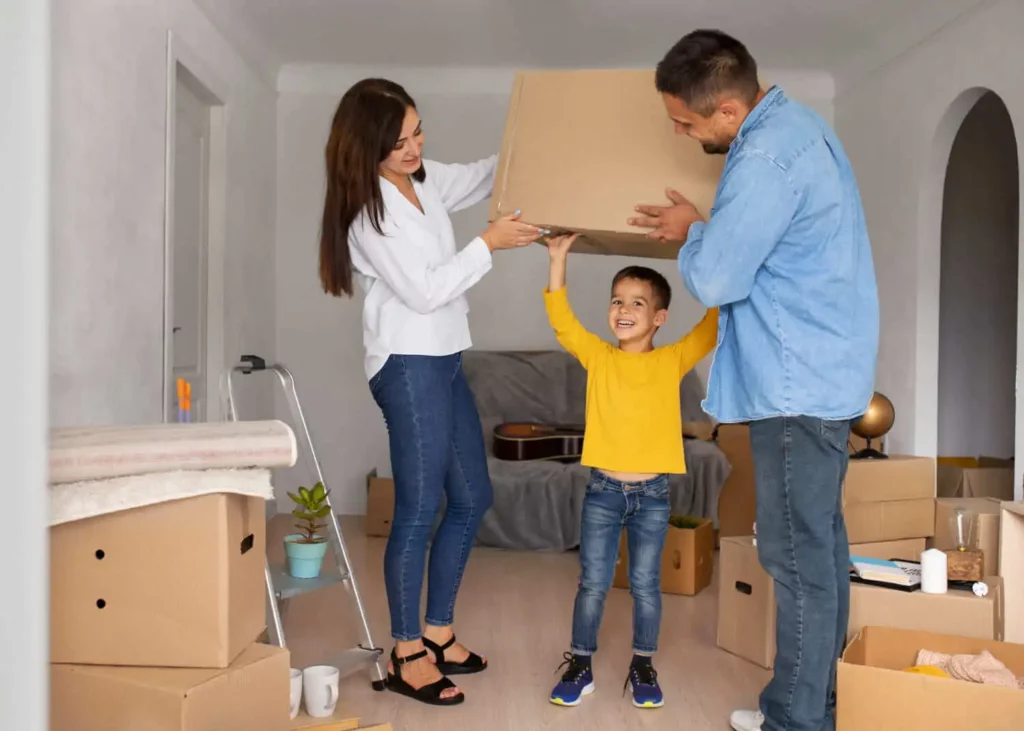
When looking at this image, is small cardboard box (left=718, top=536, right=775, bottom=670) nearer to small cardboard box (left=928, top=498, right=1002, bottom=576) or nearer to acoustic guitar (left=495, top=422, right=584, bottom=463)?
small cardboard box (left=928, top=498, right=1002, bottom=576)

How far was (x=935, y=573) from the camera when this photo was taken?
A: 2.51 metres

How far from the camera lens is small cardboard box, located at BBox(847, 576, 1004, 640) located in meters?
2.46

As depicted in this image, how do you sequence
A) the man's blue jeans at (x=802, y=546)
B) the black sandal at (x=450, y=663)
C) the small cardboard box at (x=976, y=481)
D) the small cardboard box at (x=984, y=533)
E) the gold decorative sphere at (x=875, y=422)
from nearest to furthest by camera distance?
the man's blue jeans at (x=802, y=546), the black sandal at (x=450, y=663), the small cardboard box at (x=984, y=533), the gold decorative sphere at (x=875, y=422), the small cardboard box at (x=976, y=481)

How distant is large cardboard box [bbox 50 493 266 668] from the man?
1019mm

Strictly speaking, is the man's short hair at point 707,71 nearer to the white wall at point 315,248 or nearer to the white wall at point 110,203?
the white wall at point 110,203

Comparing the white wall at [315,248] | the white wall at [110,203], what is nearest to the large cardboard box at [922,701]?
the white wall at [110,203]

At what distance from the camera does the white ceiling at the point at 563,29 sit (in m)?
4.28

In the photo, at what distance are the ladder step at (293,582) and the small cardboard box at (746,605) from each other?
1.09 metres

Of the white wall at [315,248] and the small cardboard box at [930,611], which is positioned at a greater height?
the white wall at [315,248]

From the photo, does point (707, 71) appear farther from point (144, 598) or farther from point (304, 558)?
point (304, 558)

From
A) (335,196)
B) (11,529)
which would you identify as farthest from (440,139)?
(11,529)

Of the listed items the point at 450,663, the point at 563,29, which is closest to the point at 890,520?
the point at 450,663

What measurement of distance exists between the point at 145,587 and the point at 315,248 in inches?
157

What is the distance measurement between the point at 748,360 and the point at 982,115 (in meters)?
3.86
